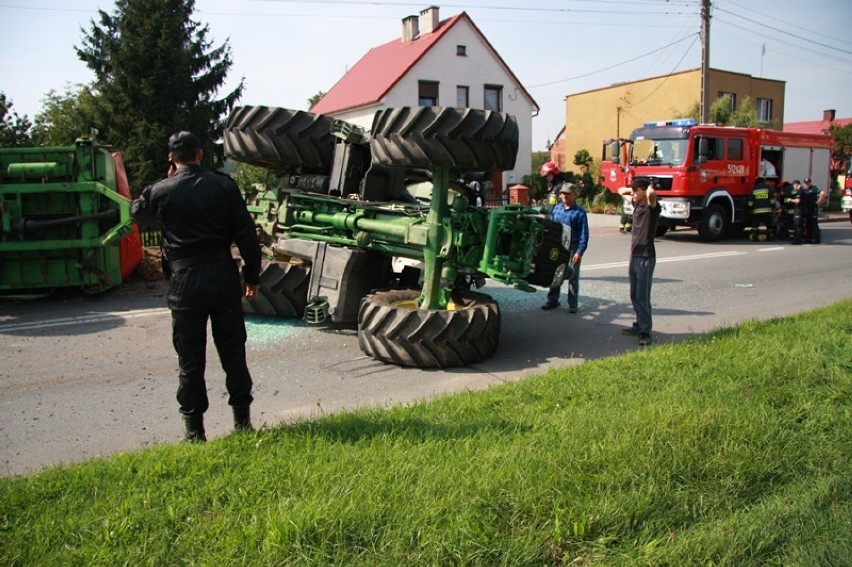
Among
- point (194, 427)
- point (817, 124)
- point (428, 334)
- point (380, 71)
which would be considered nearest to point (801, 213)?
point (428, 334)

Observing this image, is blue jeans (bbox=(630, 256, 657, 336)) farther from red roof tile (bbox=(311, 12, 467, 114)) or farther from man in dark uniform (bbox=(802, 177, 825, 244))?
red roof tile (bbox=(311, 12, 467, 114))

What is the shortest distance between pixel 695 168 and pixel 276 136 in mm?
13041

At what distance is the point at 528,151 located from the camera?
35.6m

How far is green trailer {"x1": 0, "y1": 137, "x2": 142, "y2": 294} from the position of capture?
8227mm

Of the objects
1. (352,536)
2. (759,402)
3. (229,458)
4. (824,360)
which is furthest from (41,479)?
(824,360)

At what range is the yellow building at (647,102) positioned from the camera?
114 ft

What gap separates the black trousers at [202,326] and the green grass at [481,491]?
0.31 m

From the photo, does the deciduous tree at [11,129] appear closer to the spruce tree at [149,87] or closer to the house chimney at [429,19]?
the spruce tree at [149,87]

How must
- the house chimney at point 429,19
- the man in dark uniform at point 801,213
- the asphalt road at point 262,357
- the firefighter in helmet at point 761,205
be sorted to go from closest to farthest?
1. the asphalt road at point 262,357
2. the man in dark uniform at point 801,213
3. the firefighter in helmet at point 761,205
4. the house chimney at point 429,19

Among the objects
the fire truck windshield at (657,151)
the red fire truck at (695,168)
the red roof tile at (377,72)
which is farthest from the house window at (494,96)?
the fire truck windshield at (657,151)

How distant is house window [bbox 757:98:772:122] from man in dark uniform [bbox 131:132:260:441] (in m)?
41.2

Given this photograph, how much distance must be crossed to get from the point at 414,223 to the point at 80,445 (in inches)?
133

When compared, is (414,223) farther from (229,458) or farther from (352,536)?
(352,536)

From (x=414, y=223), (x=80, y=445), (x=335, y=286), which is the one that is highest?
(x=414, y=223)
